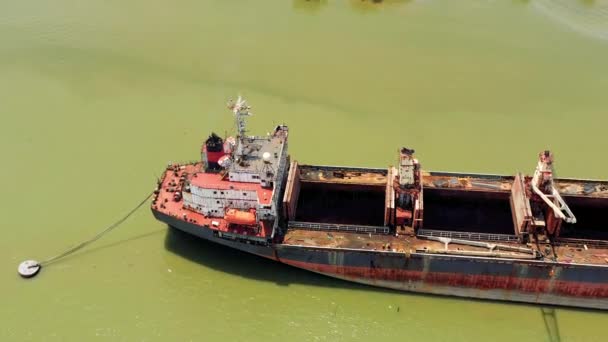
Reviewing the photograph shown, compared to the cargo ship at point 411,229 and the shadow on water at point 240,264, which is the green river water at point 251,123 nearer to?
the shadow on water at point 240,264

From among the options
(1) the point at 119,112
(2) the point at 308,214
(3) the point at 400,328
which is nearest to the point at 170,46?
(1) the point at 119,112

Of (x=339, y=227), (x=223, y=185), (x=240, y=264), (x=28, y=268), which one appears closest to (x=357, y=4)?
(x=339, y=227)

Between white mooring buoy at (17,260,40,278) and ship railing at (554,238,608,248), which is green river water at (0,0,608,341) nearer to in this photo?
white mooring buoy at (17,260,40,278)

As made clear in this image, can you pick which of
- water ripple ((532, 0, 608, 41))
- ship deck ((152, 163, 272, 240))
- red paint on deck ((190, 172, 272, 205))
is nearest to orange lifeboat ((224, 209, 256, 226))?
ship deck ((152, 163, 272, 240))

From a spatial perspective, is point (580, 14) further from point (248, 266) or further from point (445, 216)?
point (248, 266)

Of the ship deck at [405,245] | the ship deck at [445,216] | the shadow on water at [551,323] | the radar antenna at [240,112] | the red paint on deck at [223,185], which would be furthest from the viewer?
the red paint on deck at [223,185]

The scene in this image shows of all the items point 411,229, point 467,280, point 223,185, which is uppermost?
point 223,185

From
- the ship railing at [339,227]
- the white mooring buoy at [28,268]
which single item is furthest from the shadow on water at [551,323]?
the white mooring buoy at [28,268]
